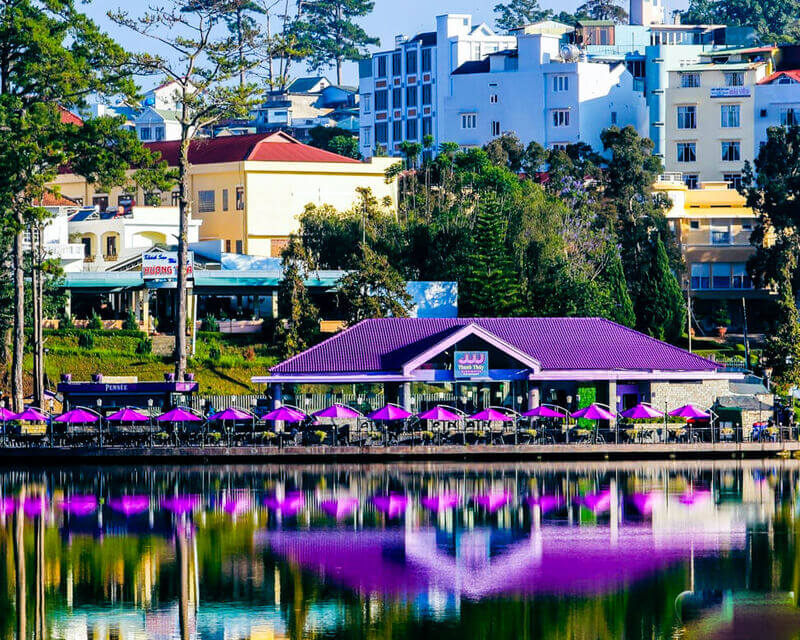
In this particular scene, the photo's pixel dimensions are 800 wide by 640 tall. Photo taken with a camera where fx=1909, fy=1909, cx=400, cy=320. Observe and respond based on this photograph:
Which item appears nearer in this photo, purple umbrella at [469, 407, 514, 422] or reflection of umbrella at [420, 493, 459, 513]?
reflection of umbrella at [420, 493, 459, 513]

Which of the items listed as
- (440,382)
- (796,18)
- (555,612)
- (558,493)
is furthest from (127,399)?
(796,18)

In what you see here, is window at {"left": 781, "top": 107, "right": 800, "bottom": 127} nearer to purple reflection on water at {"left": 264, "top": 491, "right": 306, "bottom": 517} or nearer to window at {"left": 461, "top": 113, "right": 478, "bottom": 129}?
window at {"left": 461, "top": 113, "right": 478, "bottom": 129}

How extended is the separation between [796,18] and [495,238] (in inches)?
4108

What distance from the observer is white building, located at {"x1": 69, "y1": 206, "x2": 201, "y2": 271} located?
110m

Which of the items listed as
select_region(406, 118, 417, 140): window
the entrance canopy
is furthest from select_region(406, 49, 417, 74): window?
the entrance canopy

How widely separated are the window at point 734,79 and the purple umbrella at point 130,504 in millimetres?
83834

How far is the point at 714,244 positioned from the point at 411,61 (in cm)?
4794

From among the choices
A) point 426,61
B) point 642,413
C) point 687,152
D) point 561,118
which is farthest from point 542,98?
point 642,413

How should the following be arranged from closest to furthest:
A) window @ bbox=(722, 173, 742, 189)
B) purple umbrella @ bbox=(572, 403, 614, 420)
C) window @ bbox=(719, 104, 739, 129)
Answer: purple umbrella @ bbox=(572, 403, 614, 420), window @ bbox=(722, 173, 742, 189), window @ bbox=(719, 104, 739, 129)

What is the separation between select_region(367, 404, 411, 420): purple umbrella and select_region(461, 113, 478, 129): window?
7648 centimetres

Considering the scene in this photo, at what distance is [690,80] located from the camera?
13725 cm

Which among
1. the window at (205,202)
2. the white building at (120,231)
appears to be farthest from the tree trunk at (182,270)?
the window at (205,202)

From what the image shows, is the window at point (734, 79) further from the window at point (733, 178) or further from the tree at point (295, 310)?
the tree at point (295, 310)

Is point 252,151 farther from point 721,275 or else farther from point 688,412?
point 688,412
